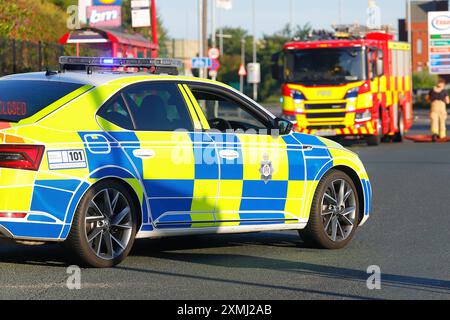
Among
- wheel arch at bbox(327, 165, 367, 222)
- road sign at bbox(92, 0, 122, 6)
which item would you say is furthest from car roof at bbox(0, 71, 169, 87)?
road sign at bbox(92, 0, 122, 6)

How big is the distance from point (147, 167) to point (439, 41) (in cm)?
3559

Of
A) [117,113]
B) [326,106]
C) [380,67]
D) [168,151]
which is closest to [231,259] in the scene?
[168,151]

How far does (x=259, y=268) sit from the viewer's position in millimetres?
9172

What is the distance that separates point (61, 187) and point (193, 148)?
1.35 meters

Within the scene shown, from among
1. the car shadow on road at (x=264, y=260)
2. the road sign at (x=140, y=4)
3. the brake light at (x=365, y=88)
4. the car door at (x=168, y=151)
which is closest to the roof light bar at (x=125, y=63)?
the car door at (x=168, y=151)

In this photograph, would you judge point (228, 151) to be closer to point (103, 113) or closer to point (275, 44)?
point (103, 113)

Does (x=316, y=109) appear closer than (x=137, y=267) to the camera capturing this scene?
No

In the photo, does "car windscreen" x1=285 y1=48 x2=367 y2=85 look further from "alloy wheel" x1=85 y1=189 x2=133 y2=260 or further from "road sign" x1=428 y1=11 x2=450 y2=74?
"alloy wheel" x1=85 y1=189 x2=133 y2=260

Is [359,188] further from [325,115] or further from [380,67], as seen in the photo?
[380,67]

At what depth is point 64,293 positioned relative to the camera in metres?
7.83

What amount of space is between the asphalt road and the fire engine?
14923 millimetres

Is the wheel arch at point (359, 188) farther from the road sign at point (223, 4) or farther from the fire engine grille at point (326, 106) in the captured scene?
the road sign at point (223, 4)

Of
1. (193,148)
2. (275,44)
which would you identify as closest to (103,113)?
(193,148)

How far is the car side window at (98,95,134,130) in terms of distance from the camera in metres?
9.13
